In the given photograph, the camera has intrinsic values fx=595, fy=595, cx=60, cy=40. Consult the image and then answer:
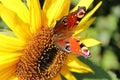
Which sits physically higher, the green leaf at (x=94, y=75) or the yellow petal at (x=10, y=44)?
the yellow petal at (x=10, y=44)

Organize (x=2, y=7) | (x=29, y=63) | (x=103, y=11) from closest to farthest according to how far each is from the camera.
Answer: (x=2, y=7), (x=29, y=63), (x=103, y=11)

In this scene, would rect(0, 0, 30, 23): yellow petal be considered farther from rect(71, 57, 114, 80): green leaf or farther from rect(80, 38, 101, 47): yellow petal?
rect(71, 57, 114, 80): green leaf

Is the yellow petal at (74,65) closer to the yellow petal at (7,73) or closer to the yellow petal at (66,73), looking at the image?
the yellow petal at (66,73)

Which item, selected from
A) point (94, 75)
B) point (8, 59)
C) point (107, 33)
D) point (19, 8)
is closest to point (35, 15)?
point (19, 8)

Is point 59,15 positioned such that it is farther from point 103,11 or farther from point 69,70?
point 103,11

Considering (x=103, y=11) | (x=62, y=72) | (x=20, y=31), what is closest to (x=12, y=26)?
(x=20, y=31)

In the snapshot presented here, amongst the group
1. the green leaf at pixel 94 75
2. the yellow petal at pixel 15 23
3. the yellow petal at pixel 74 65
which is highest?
the yellow petal at pixel 15 23

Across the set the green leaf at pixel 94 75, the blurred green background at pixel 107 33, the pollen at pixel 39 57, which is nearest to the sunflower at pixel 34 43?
the pollen at pixel 39 57

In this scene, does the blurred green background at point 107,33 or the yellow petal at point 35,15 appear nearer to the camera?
the yellow petal at point 35,15
